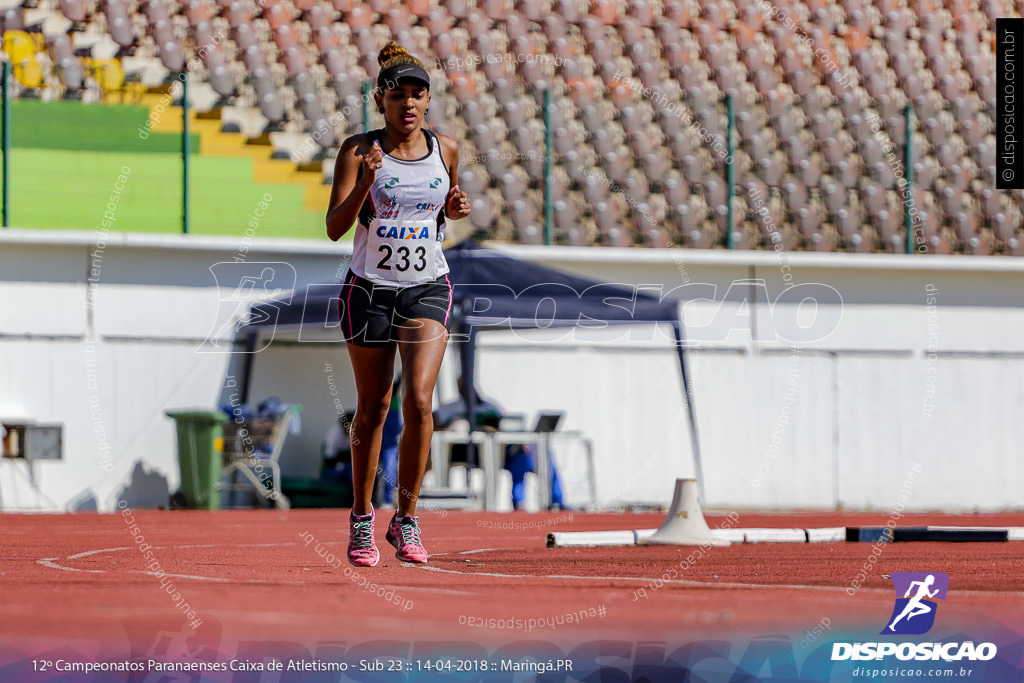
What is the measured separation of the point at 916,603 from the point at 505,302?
9.18 meters

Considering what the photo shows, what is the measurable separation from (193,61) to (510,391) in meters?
5.18

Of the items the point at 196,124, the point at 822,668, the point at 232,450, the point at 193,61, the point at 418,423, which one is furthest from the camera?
the point at 193,61

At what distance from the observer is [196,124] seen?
1617 centimetres

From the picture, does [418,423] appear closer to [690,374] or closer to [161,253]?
[161,253]

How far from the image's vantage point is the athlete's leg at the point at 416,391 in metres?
6.21

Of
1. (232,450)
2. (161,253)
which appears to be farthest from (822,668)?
A: (161,253)

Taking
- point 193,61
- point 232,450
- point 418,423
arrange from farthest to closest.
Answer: point 193,61 < point 232,450 < point 418,423

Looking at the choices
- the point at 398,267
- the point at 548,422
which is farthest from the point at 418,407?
the point at 548,422

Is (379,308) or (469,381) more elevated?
(379,308)

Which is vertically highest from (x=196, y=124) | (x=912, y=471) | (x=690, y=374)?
(x=196, y=124)

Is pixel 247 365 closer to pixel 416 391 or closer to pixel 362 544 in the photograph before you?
pixel 362 544

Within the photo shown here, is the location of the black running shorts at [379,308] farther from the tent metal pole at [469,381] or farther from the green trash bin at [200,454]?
the green trash bin at [200,454]

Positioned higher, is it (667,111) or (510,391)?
(667,111)

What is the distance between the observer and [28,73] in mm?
15445
